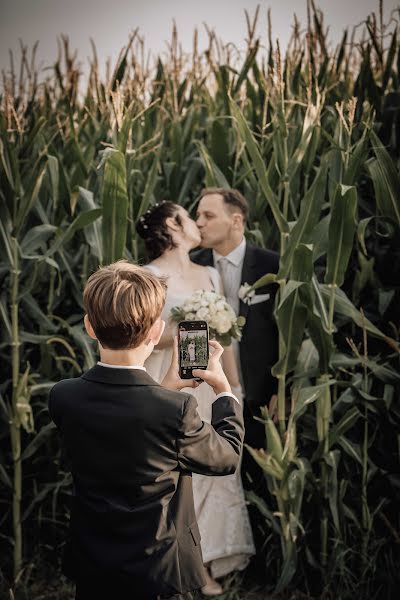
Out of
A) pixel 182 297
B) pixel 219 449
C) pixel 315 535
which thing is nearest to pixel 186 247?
pixel 182 297

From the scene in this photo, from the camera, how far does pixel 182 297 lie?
2711 mm

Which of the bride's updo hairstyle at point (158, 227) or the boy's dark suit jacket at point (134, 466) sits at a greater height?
the bride's updo hairstyle at point (158, 227)

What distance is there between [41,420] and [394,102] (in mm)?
2458

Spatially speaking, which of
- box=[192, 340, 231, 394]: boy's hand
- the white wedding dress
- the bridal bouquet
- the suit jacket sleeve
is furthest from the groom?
the suit jacket sleeve

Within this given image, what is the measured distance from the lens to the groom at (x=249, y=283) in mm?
2885

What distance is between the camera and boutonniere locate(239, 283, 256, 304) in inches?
106

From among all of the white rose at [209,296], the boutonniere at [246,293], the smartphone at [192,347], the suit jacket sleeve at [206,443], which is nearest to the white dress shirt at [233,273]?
the boutonniere at [246,293]

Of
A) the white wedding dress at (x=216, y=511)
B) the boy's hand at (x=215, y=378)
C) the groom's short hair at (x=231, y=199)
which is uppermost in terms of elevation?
the groom's short hair at (x=231, y=199)

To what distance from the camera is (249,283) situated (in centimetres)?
294

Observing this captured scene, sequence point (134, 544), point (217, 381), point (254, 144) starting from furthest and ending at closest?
point (254, 144) < point (217, 381) < point (134, 544)

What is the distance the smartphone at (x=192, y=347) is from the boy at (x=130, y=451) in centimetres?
23

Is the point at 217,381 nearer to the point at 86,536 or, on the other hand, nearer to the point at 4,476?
the point at 86,536

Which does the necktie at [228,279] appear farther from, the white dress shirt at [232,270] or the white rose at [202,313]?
the white rose at [202,313]

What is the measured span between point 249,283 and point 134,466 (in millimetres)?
1765
